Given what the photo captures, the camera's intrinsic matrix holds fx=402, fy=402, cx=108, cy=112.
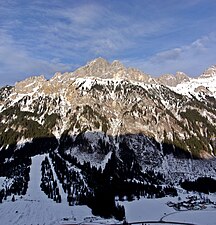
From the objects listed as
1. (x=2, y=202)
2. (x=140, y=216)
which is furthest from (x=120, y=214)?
(x=2, y=202)

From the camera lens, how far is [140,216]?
606 ft

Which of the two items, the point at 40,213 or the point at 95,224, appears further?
the point at 40,213

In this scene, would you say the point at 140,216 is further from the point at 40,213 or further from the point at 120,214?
the point at 40,213

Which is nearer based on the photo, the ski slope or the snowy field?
the ski slope

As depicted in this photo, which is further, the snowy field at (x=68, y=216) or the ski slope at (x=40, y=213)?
the snowy field at (x=68, y=216)

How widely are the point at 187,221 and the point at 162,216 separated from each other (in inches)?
537

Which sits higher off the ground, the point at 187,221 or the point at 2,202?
the point at 2,202

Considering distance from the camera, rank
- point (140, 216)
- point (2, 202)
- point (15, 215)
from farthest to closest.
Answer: point (2, 202)
point (140, 216)
point (15, 215)

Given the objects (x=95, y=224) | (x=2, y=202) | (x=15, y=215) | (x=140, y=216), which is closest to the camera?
(x=95, y=224)

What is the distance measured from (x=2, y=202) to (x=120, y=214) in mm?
61353

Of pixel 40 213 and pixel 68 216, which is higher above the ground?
pixel 40 213

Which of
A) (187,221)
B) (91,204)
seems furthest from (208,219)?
(91,204)

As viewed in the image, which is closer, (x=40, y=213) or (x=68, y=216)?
(x=68, y=216)

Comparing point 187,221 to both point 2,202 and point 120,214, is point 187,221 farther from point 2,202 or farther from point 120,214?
point 2,202
